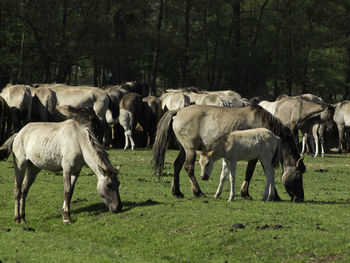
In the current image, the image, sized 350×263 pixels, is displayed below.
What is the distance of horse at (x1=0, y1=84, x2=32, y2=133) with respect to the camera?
29062 mm

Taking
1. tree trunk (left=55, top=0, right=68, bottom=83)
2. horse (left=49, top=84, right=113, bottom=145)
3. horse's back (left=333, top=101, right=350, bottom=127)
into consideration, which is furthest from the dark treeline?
horse's back (left=333, top=101, right=350, bottom=127)

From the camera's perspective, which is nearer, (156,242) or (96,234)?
(156,242)

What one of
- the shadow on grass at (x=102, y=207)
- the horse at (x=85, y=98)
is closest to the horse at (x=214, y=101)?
the horse at (x=85, y=98)

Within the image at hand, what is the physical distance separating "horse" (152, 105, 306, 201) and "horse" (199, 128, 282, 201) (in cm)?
68

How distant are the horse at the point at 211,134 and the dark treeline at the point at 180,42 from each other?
3381 centimetres

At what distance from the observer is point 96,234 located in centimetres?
1280

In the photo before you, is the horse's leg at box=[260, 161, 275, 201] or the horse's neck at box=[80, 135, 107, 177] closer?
the horse's neck at box=[80, 135, 107, 177]

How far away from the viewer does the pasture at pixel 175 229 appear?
10.7 m

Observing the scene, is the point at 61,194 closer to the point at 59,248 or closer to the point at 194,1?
the point at 59,248

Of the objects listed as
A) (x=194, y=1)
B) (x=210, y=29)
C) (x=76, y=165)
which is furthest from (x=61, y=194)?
(x=210, y=29)

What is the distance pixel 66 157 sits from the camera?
13.4 meters

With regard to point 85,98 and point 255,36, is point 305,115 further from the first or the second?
point 255,36

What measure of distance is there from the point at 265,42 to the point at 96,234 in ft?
176

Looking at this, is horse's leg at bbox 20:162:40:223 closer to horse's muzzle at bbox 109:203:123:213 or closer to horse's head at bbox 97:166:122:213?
horse's head at bbox 97:166:122:213
